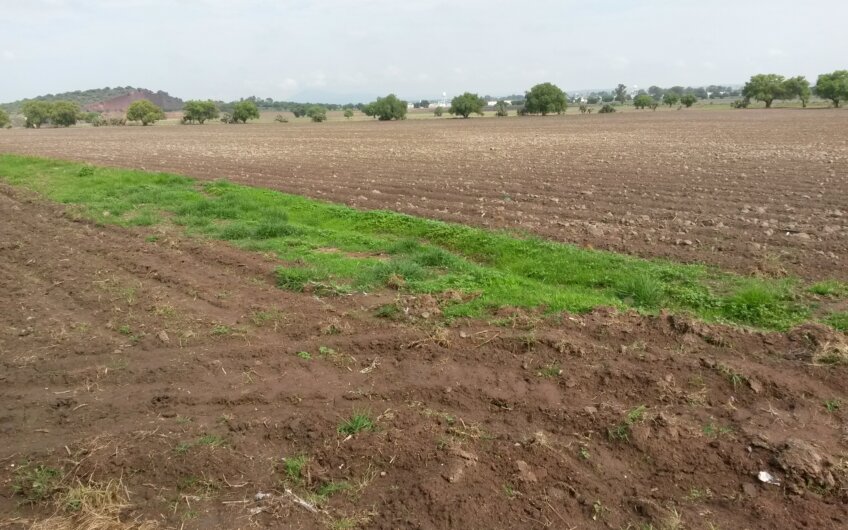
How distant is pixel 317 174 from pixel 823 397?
56.2 feet

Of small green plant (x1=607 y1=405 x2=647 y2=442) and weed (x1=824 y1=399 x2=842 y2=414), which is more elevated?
small green plant (x1=607 y1=405 x2=647 y2=442)

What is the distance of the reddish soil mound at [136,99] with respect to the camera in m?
115

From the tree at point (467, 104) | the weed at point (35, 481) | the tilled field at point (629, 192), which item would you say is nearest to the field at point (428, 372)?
the weed at point (35, 481)

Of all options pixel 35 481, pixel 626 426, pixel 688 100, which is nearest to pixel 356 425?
pixel 626 426

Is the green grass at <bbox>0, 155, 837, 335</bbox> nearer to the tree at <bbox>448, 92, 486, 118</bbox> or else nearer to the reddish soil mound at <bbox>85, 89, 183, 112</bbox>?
the tree at <bbox>448, 92, 486, 118</bbox>

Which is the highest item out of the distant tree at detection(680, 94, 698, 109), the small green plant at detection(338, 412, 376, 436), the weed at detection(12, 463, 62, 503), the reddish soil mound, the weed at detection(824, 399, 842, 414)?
the reddish soil mound

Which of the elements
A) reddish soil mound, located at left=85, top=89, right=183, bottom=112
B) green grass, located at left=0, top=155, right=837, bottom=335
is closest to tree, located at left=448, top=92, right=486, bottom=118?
reddish soil mound, located at left=85, top=89, right=183, bottom=112

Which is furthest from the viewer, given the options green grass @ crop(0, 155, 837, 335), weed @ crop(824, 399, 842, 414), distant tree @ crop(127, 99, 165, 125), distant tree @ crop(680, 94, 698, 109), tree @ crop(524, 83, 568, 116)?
distant tree @ crop(680, 94, 698, 109)

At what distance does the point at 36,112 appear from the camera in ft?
302

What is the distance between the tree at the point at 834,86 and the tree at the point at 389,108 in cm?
6282

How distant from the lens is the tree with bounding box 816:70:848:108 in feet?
260

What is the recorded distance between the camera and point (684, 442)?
13.8 feet

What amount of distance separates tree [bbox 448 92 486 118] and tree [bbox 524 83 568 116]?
8234 mm

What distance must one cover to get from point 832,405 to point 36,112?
370 feet
